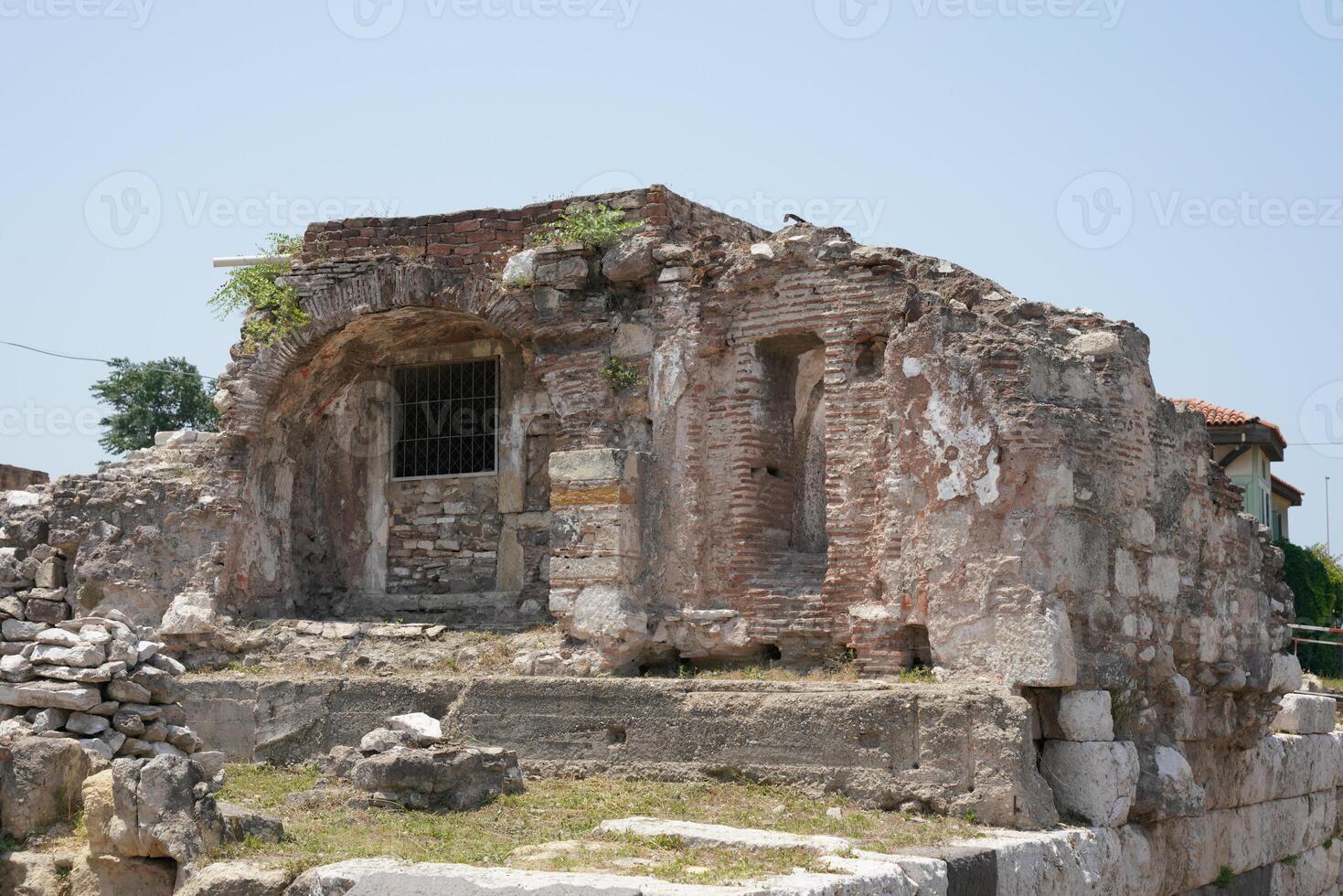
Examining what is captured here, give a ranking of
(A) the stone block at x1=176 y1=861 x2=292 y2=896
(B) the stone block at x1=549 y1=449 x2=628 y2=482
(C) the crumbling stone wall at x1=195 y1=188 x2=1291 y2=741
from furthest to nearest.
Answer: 1. (B) the stone block at x1=549 y1=449 x2=628 y2=482
2. (C) the crumbling stone wall at x1=195 y1=188 x2=1291 y2=741
3. (A) the stone block at x1=176 y1=861 x2=292 y2=896

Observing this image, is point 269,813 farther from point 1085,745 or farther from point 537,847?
point 1085,745

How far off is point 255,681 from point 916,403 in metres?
5.16

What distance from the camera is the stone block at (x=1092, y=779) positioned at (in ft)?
30.9

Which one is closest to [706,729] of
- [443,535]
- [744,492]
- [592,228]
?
[744,492]

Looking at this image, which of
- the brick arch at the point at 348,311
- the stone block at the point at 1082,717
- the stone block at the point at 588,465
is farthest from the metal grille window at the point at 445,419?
the stone block at the point at 1082,717

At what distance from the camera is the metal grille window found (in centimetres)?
1356

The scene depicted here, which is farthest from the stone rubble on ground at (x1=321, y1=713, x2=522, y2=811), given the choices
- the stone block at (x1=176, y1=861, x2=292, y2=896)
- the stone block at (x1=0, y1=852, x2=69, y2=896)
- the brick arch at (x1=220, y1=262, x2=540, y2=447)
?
the brick arch at (x1=220, y1=262, x2=540, y2=447)

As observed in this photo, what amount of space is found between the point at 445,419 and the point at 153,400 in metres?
18.0

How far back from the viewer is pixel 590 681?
10.4 meters

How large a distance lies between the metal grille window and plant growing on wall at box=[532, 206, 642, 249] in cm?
177

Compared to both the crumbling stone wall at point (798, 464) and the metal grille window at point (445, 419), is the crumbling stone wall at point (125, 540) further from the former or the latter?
the metal grille window at point (445, 419)

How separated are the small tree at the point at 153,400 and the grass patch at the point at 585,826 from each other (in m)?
20.5

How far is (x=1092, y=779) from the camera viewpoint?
9445 mm

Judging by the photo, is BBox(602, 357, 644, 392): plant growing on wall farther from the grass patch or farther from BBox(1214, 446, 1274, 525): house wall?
BBox(1214, 446, 1274, 525): house wall
